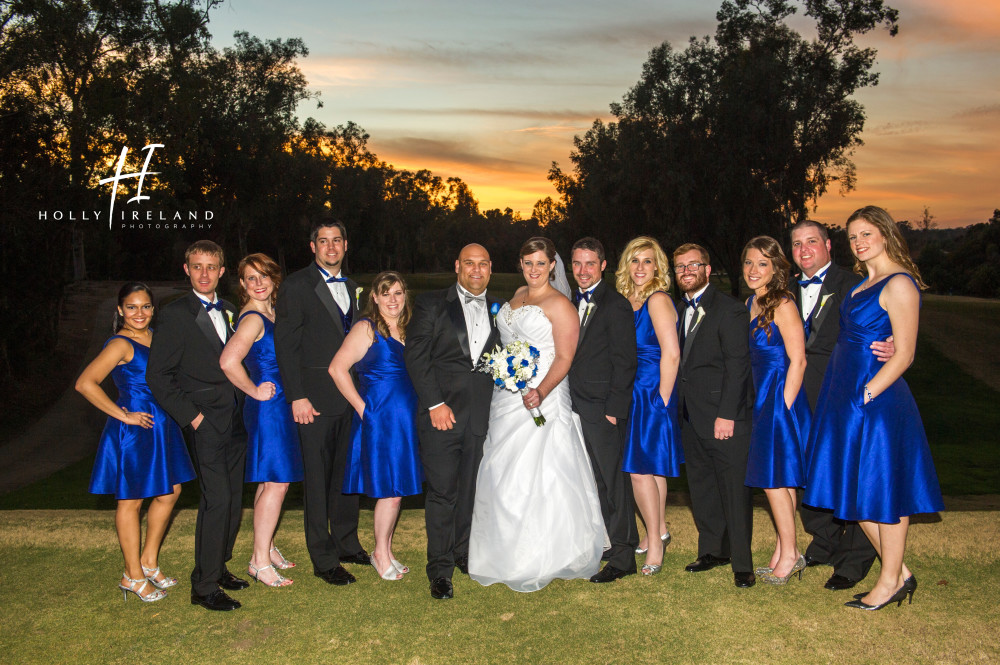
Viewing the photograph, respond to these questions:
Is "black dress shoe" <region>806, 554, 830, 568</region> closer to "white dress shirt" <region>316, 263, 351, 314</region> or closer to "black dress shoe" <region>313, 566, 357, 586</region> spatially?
"black dress shoe" <region>313, 566, 357, 586</region>

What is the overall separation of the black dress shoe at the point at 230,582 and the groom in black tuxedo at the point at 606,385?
2.44m

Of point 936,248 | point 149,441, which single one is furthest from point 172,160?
point 936,248

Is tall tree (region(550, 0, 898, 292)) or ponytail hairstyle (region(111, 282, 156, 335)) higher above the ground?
tall tree (region(550, 0, 898, 292))

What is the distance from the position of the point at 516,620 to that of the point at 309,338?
7.65 ft

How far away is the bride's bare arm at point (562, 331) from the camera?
16.6 ft

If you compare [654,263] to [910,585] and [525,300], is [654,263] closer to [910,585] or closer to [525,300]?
[525,300]

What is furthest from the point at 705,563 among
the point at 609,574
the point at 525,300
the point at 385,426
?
the point at 385,426

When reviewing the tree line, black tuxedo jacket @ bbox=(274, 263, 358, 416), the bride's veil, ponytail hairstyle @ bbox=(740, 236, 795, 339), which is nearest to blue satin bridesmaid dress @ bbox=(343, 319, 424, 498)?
black tuxedo jacket @ bbox=(274, 263, 358, 416)

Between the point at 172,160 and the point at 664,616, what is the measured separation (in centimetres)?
2742

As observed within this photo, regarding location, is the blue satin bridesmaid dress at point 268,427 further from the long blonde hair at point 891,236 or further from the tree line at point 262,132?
the tree line at point 262,132

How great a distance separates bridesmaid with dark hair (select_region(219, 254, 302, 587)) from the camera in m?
5.02

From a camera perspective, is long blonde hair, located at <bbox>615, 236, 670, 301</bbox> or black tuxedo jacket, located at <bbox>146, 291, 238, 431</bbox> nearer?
black tuxedo jacket, located at <bbox>146, 291, 238, 431</bbox>

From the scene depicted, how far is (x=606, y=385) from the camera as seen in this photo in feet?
16.9

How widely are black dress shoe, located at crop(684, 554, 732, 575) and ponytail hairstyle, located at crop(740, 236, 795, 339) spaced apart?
1.69 m
